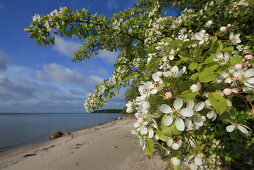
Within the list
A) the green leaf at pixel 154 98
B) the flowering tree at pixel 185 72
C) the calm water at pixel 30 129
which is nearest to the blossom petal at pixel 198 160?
the flowering tree at pixel 185 72

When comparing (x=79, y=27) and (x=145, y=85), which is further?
(x=79, y=27)

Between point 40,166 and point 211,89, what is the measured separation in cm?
566

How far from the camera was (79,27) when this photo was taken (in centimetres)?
281

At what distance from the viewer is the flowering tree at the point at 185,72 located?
2.44 ft

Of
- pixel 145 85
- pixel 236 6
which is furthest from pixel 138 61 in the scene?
pixel 145 85

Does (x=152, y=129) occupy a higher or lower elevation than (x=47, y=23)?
lower

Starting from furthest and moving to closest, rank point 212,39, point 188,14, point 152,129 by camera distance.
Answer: point 188,14 → point 212,39 → point 152,129

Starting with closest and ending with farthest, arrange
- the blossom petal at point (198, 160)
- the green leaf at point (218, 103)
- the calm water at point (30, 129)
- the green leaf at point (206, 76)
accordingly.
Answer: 1. the green leaf at point (218, 103)
2. the green leaf at point (206, 76)
3. the blossom petal at point (198, 160)
4. the calm water at point (30, 129)

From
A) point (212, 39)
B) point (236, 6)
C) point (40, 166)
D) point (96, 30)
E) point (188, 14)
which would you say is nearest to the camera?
point (212, 39)

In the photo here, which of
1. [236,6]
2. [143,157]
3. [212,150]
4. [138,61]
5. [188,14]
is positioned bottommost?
[143,157]

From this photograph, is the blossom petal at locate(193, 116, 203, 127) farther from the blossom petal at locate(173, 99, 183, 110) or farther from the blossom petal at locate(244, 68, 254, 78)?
the blossom petal at locate(244, 68, 254, 78)

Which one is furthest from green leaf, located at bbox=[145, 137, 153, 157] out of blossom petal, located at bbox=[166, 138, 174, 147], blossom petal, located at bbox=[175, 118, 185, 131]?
blossom petal, located at bbox=[175, 118, 185, 131]

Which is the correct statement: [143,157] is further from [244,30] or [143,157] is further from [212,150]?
[244,30]

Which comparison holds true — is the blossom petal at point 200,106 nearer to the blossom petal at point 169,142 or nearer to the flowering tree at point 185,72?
the flowering tree at point 185,72
